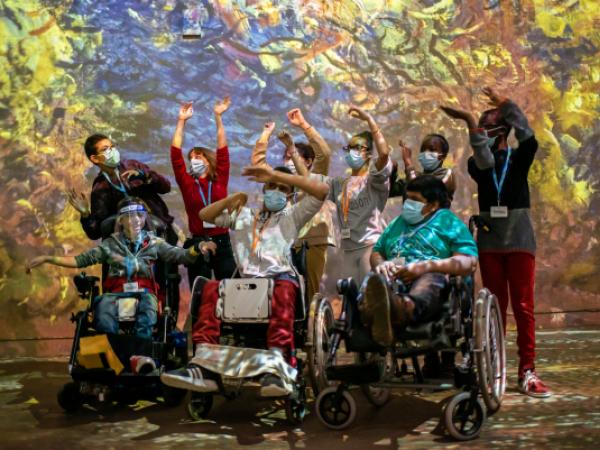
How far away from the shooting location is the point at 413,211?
3.82 m

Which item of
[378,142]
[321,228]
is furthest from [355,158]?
[321,228]

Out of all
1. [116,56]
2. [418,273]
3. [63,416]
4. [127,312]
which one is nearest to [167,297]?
[127,312]

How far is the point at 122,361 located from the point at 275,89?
13.5 feet

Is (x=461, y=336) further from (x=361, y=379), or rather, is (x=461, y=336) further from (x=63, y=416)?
(x=63, y=416)

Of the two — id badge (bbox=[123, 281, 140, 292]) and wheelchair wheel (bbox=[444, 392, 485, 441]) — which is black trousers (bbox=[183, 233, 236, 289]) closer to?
id badge (bbox=[123, 281, 140, 292])

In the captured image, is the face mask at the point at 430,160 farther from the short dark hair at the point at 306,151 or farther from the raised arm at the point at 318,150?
the short dark hair at the point at 306,151

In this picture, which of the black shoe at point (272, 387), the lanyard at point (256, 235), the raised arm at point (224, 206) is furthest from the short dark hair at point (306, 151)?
the black shoe at point (272, 387)

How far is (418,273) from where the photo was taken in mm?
3613

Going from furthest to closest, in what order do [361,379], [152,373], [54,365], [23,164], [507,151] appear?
[23,164]
[54,365]
[507,151]
[152,373]
[361,379]

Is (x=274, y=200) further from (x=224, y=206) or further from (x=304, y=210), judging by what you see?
(x=224, y=206)

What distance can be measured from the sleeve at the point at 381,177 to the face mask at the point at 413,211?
0.66 m

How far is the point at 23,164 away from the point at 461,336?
→ 499cm

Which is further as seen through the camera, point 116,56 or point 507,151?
point 116,56

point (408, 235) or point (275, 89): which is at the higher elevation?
point (275, 89)
